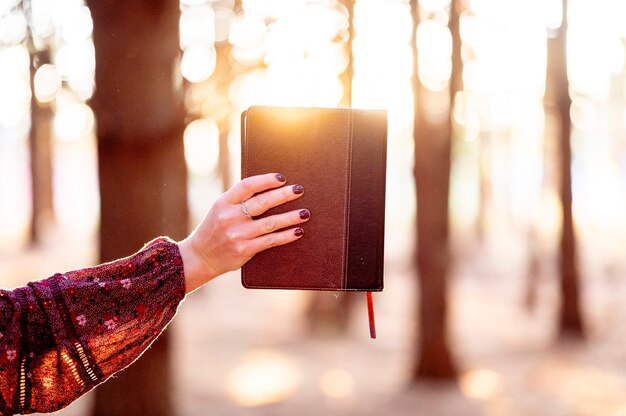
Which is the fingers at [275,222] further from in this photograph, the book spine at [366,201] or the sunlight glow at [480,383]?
the sunlight glow at [480,383]

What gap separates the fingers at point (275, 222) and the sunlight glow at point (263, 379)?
236 inches

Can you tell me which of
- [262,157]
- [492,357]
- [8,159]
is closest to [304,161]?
[262,157]

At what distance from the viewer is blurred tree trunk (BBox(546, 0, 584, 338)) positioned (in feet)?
33.3

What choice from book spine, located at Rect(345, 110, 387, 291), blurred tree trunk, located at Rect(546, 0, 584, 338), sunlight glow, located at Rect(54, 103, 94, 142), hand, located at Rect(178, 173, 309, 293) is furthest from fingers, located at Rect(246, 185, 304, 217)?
sunlight glow, located at Rect(54, 103, 94, 142)

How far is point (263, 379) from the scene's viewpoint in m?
8.46

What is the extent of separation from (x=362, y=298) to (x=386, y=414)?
6310 mm

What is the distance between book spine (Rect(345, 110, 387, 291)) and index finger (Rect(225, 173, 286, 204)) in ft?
0.68

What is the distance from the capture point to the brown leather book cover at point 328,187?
1561 millimetres

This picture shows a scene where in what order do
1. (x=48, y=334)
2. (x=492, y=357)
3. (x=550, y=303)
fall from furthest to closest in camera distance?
(x=550, y=303) → (x=492, y=357) → (x=48, y=334)

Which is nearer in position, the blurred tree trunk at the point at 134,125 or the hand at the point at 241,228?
the hand at the point at 241,228

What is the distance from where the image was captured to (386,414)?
7.02 metres

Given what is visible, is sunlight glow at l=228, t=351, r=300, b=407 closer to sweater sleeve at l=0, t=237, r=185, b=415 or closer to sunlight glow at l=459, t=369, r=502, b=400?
sunlight glow at l=459, t=369, r=502, b=400

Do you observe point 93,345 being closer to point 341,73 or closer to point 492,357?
point 492,357

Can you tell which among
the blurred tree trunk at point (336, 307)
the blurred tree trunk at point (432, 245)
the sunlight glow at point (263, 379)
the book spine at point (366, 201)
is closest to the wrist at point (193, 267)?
the book spine at point (366, 201)
